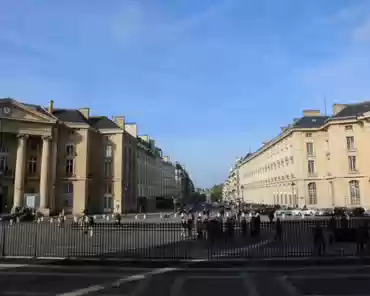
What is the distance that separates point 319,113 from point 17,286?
262ft

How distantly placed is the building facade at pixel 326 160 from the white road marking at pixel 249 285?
57.9 metres

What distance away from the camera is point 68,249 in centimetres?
1878

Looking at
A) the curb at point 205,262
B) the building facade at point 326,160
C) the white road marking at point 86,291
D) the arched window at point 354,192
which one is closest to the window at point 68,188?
the building facade at point 326,160

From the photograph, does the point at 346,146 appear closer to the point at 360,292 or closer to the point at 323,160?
the point at 323,160

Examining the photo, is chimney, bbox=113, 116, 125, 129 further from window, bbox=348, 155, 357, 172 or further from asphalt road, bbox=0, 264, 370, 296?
asphalt road, bbox=0, 264, 370, 296

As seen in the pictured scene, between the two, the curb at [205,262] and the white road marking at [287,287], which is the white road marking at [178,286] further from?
the white road marking at [287,287]

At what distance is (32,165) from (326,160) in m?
55.3

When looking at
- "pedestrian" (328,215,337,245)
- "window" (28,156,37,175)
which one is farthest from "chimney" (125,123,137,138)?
"pedestrian" (328,215,337,245)

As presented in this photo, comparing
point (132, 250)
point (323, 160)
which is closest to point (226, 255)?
point (132, 250)

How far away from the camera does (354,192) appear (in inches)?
2643

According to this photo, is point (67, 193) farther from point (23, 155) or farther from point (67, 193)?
point (23, 155)

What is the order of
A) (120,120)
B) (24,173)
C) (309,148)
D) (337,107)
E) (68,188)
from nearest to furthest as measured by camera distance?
(24,173) < (68,188) < (337,107) < (309,148) < (120,120)

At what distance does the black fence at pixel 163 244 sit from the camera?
17641 mm

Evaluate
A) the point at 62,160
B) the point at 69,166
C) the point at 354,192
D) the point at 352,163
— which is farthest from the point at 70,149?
the point at 354,192
